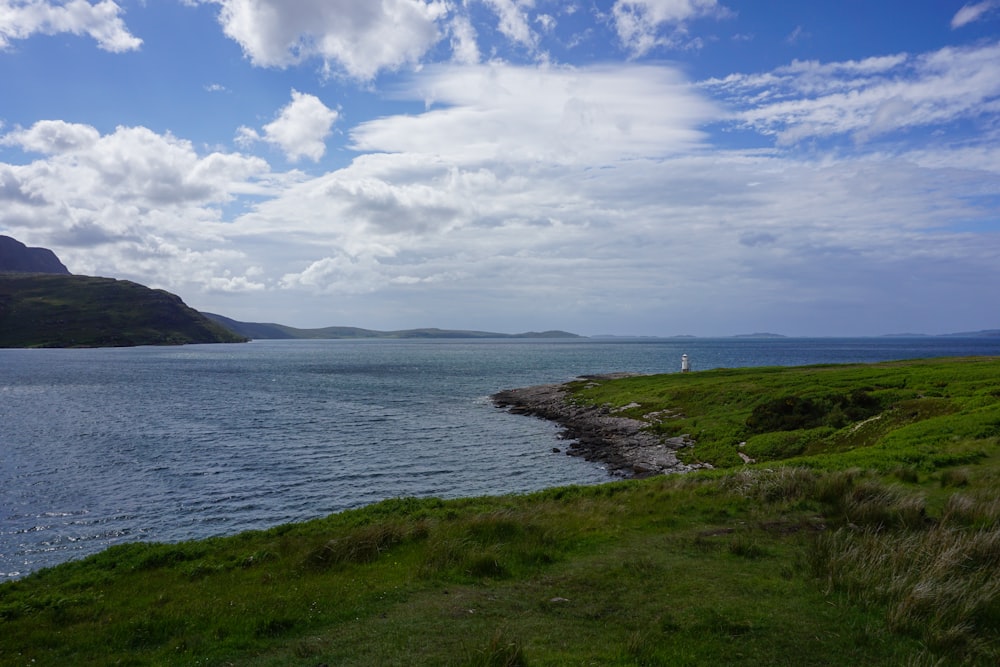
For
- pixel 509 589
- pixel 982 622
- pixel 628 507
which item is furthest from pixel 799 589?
pixel 628 507

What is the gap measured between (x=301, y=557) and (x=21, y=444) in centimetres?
5497

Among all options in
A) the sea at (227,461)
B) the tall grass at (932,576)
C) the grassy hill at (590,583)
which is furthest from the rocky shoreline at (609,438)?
the tall grass at (932,576)

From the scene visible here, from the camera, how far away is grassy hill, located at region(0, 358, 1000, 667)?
1182cm

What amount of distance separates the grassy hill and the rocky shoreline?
60.6 feet

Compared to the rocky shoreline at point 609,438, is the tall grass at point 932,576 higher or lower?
higher

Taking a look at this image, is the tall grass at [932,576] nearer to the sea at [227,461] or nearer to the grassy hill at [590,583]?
the grassy hill at [590,583]

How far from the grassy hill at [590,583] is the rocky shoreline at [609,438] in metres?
18.5

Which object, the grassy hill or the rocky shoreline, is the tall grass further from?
the rocky shoreline

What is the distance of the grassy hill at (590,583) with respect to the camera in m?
11.8

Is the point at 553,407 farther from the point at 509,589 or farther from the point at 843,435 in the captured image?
the point at 509,589

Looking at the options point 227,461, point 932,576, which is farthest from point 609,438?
point 932,576

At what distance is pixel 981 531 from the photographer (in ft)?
50.2

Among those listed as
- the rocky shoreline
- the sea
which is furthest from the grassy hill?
the rocky shoreline

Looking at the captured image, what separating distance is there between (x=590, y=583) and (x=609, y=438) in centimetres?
4533
